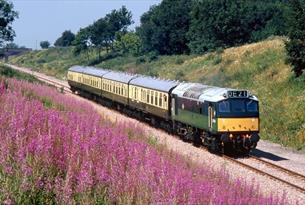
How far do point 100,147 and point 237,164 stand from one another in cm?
1321

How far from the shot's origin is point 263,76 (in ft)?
144

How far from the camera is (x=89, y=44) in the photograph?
12312 centimetres

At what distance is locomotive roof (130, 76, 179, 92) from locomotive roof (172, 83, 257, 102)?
1.32m

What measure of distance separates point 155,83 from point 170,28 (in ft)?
202

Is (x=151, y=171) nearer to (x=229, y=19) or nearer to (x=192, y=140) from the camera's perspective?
(x=192, y=140)

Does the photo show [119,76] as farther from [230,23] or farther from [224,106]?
[230,23]

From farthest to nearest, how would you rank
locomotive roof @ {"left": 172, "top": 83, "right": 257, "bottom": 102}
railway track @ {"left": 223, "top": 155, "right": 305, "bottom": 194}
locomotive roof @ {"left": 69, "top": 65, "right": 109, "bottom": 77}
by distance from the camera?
locomotive roof @ {"left": 69, "top": 65, "right": 109, "bottom": 77}, locomotive roof @ {"left": 172, "top": 83, "right": 257, "bottom": 102}, railway track @ {"left": 223, "top": 155, "right": 305, "bottom": 194}

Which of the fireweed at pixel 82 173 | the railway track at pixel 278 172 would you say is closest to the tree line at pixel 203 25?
the railway track at pixel 278 172

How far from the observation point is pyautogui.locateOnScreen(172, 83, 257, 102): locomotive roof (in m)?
23.8

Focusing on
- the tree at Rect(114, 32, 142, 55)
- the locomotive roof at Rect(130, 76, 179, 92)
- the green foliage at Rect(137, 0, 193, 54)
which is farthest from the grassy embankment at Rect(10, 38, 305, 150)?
the tree at Rect(114, 32, 142, 55)

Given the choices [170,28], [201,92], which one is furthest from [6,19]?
[201,92]

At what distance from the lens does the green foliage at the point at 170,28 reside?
94562 mm

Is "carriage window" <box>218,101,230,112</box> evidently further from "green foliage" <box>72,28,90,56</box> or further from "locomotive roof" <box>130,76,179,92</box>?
"green foliage" <box>72,28,90,56</box>

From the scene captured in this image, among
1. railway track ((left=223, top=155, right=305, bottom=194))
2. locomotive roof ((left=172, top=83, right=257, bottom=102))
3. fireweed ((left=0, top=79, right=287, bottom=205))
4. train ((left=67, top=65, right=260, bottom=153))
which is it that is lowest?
railway track ((left=223, top=155, right=305, bottom=194))
